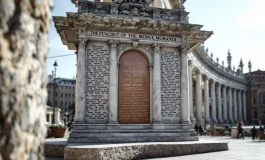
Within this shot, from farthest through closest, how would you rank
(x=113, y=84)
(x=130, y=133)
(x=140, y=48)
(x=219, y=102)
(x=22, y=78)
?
(x=219, y=102) → (x=140, y=48) → (x=113, y=84) → (x=130, y=133) → (x=22, y=78)

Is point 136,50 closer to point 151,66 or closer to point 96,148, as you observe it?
point 151,66

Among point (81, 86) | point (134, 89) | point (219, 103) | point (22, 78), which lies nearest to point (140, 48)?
point (134, 89)

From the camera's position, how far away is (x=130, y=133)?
16.5 meters

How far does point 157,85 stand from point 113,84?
281 cm

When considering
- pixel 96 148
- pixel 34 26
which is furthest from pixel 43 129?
pixel 96 148

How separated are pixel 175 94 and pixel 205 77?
1679 inches

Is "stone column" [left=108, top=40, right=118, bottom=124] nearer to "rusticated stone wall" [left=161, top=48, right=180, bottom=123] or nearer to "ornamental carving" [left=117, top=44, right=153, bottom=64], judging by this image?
"ornamental carving" [left=117, top=44, right=153, bottom=64]

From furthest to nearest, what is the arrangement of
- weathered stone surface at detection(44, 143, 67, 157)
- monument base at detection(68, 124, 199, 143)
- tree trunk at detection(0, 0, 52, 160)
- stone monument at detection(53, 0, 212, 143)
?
stone monument at detection(53, 0, 212, 143), monument base at detection(68, 124, 199, 143), weathered stone surface at detection(44, 143, 67, 157), tree trunk at detection(0, 0, 52, 160)

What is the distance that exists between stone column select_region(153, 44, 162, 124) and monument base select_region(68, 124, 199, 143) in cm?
61

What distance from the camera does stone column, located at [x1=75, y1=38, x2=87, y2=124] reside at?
1642 cm

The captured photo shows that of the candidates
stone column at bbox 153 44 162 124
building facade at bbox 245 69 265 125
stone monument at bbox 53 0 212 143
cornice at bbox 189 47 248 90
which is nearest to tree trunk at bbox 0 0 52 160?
stone monument at bbox 53 0 212 143

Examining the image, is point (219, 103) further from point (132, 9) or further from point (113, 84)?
point (113, 84)

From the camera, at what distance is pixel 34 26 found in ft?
9.60

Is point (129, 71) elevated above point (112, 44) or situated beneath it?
situated beneath
